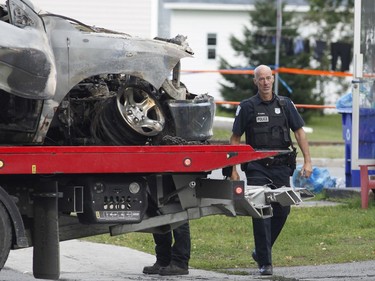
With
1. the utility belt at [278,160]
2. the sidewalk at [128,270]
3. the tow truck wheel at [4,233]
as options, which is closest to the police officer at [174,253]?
the sidewalk at [128,270]

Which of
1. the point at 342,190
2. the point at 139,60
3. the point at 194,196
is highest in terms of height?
the point at 139,60

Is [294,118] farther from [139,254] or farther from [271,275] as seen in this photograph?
[139,254]

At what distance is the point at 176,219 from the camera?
8.48 meters

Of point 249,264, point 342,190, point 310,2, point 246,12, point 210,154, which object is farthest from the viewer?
point 246,12

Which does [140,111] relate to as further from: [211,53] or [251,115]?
[211,53]

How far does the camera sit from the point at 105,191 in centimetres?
809

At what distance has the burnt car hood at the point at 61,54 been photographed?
7.68m

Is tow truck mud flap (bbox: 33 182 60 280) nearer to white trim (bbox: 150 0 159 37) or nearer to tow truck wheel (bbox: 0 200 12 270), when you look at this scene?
tow truck wheel (bbox: 0 200 12 270)

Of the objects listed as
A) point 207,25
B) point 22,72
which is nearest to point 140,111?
point 22,72

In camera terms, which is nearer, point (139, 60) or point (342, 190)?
point (139, 60)

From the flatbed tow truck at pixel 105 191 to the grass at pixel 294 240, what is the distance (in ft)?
6.39

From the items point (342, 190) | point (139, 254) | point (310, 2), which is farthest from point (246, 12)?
point (139, 254)

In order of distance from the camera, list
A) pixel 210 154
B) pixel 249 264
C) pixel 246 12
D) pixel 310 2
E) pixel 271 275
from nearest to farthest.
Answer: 1. pixel 210 154
2. pixel 271 275
3. pixel 249 264
4. pixel 310 2
5. pixel 246 12

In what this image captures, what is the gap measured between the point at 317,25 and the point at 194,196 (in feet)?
121
